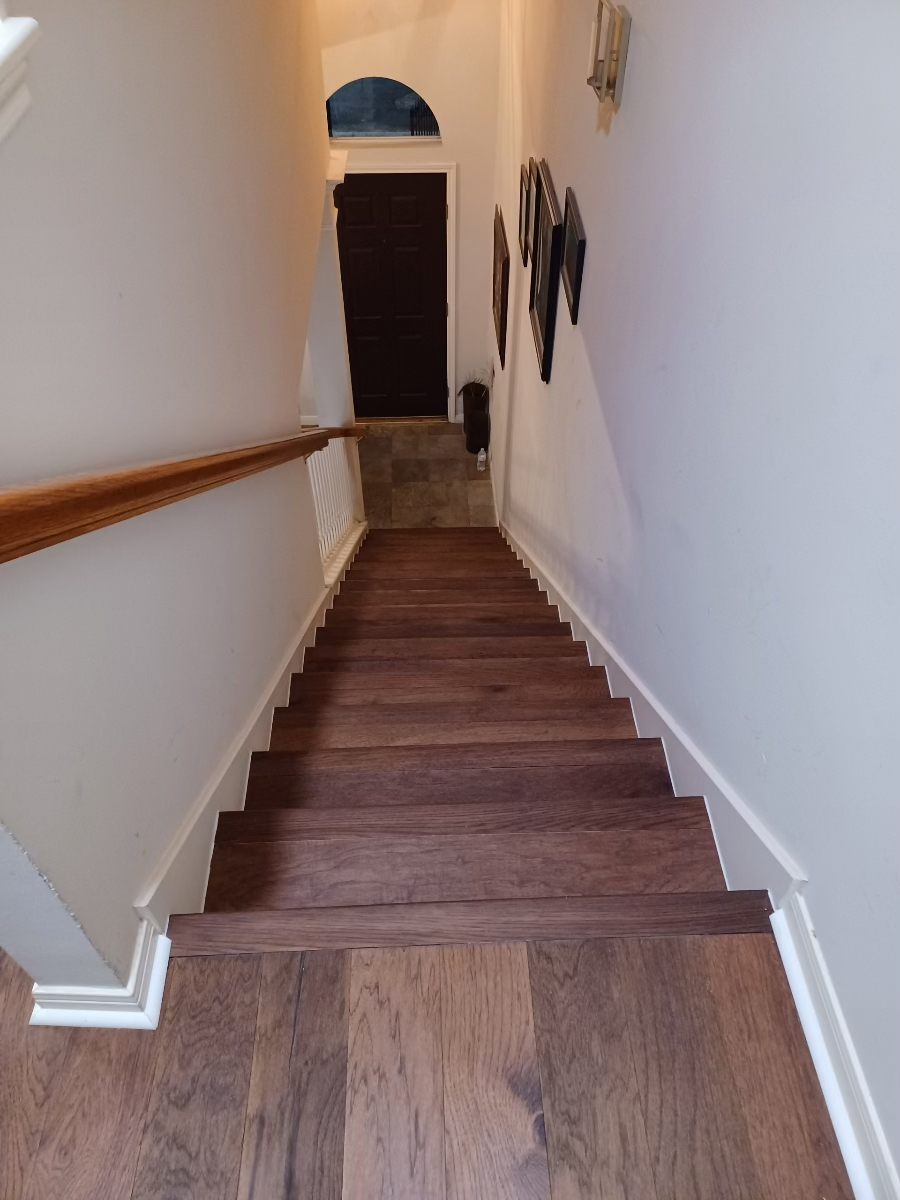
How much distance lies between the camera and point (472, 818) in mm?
1346

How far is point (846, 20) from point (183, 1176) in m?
1.60

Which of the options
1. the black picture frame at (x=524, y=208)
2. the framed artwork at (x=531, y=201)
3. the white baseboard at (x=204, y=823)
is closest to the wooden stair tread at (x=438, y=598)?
the white baseboard at (x=204, y=823)

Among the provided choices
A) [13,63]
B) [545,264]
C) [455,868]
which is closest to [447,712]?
[455,868]

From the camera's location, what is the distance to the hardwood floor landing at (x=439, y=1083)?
872 millimetres

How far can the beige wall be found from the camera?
32.6 inches

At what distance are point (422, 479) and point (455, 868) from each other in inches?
202

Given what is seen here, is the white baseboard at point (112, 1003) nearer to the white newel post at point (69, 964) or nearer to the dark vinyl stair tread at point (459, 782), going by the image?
the white newel post at point (69, 964)

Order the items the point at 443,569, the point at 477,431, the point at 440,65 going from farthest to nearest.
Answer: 1. the point at 477,431
2. the point at 440,65
3. the point at 443,569

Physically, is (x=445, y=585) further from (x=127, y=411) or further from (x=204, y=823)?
(x=127, y=411)

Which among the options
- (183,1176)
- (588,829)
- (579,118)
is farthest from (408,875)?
(579,118)

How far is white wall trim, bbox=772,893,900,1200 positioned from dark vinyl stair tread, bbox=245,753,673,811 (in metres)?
0.48

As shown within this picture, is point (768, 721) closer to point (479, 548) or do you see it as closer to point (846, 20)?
point (846, 20)

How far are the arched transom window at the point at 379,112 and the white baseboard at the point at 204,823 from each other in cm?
460

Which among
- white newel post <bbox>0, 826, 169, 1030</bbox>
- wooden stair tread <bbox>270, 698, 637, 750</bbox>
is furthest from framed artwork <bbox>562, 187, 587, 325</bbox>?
white newel post <bbox>0, 826, 169, 1030</bbox>
